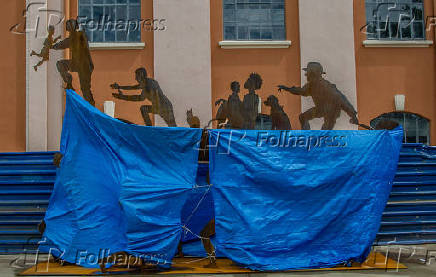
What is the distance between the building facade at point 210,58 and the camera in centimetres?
1198

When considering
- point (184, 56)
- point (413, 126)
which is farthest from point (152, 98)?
point (413, 126)

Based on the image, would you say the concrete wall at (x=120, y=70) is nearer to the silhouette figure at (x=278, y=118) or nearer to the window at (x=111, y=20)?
the window at (x=111, y=20)

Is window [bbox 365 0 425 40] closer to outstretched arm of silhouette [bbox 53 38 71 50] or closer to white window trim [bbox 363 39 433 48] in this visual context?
white window trim [bbox 363 39 433 48]

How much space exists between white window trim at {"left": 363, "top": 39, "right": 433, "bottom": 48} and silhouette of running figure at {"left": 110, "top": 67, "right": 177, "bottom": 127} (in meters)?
5.20

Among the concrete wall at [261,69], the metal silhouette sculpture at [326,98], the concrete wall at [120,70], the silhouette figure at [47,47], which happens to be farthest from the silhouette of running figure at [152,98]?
the metal silhouette sculpture at [326,98]

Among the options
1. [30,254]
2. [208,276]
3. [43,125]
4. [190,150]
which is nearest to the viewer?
[208,276]

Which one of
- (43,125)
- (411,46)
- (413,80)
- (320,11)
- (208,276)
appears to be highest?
(320,11)

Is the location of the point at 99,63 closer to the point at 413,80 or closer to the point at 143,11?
the point at 143,11

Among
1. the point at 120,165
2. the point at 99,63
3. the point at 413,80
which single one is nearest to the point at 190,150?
the point at 120,165

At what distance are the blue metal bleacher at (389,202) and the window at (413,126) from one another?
2739 millimetres

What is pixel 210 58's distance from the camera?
39.5ft

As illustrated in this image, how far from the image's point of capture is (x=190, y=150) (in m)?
8.16

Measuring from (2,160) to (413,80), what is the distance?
9702 mm

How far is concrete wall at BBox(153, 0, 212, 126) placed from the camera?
1196 cm
